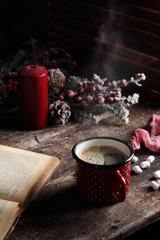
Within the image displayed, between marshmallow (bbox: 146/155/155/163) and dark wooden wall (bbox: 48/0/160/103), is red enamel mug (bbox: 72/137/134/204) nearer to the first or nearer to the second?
marshmallow (bbox: 146/155/155/163)

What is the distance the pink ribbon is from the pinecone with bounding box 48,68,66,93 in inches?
16.3

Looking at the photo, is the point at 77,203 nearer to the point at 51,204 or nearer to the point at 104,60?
the point at 51,204

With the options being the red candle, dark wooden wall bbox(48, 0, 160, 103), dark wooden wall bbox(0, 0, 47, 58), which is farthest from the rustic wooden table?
dark wooden wall bbox(0, 0, 47, 58)

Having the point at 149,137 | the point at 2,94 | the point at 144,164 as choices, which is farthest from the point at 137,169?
the point at 2,94

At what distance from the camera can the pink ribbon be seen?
1156mm

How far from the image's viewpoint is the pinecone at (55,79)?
1.41m

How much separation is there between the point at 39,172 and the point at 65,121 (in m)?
0.39

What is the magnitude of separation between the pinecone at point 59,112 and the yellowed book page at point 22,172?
28 centimetres

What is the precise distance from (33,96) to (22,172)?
353 mm

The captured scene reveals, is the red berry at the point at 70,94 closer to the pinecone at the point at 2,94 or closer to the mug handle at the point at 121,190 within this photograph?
the pinecone at the point at 2,94

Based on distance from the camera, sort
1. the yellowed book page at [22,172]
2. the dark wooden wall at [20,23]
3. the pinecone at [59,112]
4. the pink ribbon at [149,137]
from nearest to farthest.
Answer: the yellowed book page at [22,172]
the pink ribbon at [149,137]
the pinecone at [59,112]
the dark wooden wall at [20,23]

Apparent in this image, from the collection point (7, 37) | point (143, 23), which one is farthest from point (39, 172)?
point (7, 37)

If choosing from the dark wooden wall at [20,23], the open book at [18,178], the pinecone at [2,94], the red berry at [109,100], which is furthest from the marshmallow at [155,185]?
the dark wooden wall at [20,23]

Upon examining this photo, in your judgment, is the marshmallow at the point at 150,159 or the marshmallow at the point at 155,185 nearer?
the marshmallow at the point at 155,185
